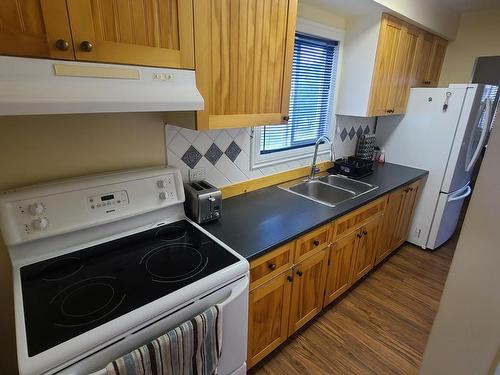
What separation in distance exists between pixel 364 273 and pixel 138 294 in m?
1.93

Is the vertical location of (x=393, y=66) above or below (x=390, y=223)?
above

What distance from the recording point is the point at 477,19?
276 centimetres

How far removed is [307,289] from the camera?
168 centimetres

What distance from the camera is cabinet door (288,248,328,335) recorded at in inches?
62.2

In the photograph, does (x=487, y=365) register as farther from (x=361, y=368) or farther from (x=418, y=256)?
(x=418, y=256)

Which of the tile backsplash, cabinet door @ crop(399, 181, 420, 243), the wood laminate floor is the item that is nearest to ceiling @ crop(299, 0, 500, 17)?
the tile backsplash

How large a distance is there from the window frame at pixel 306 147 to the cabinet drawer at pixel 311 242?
671mm

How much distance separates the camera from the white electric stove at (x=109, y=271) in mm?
796

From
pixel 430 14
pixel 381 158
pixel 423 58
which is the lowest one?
pixel 381 158

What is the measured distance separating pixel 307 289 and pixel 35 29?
67.7 inches

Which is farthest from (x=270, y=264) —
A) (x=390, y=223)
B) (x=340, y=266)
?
(x=390, y=223)

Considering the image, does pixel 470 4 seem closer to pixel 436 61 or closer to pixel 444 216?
pixel 436 61

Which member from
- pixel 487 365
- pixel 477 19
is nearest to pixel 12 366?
pixel 487 365

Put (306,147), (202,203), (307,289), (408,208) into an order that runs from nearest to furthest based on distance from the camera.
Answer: (202,203), (307,289), (306,147), (408,208)
